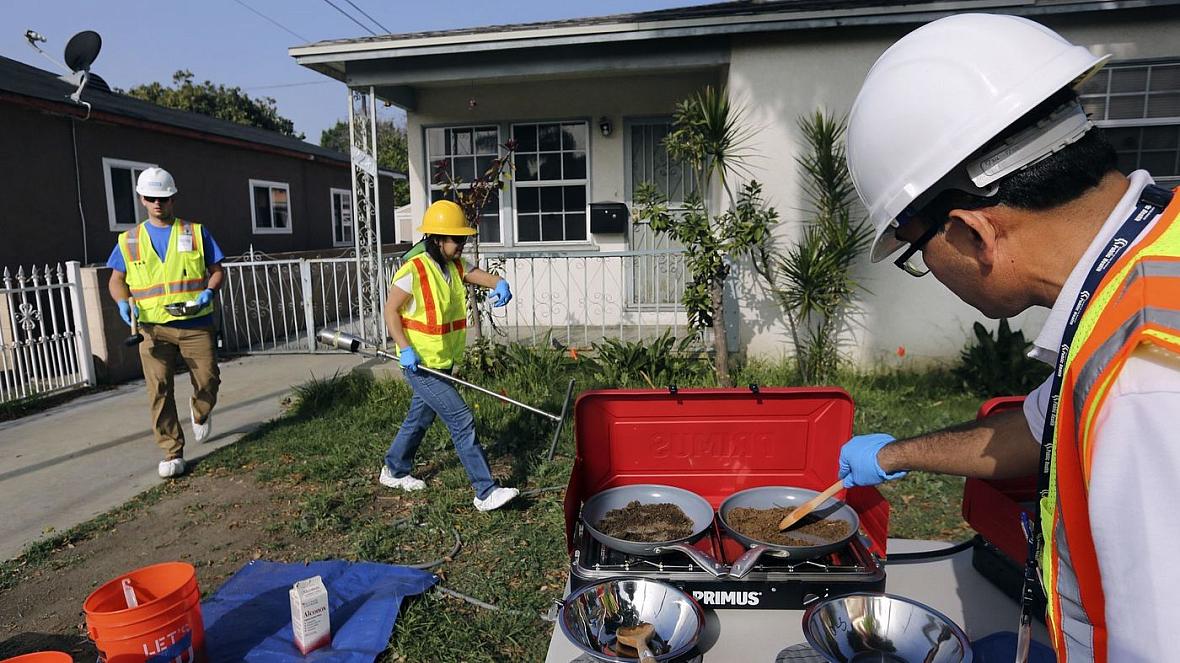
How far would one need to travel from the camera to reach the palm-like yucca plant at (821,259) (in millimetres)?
6168

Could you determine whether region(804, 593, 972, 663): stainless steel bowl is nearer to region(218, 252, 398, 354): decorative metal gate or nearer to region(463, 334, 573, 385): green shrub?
region(463, 334, 573, 385): green shrub

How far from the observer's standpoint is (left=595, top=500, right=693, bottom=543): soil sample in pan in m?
2.14

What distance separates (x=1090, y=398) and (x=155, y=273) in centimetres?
544

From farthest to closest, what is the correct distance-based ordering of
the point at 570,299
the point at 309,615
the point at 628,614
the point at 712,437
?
the point at 570,299, the point at 309,615, the point at 712,437, the point at 628,614

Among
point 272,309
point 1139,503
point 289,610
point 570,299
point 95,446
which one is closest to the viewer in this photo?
point 1139,503

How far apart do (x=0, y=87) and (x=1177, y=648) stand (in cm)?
1111

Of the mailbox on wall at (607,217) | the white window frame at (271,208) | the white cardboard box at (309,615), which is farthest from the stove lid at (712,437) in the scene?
the white window frame at (271,208)

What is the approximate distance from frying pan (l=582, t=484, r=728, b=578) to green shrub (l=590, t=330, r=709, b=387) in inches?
144

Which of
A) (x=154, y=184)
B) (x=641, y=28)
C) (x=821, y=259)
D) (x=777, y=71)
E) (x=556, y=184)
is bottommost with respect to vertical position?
(x=821, y=259)

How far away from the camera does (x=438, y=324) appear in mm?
4133

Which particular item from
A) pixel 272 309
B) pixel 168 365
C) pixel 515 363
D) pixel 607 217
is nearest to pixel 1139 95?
pixel 607 217

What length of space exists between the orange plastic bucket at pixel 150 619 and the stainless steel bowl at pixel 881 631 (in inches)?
83.9

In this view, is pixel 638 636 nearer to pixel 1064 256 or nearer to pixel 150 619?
pixel 1064 256

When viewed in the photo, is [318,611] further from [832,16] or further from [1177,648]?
[832,16]
